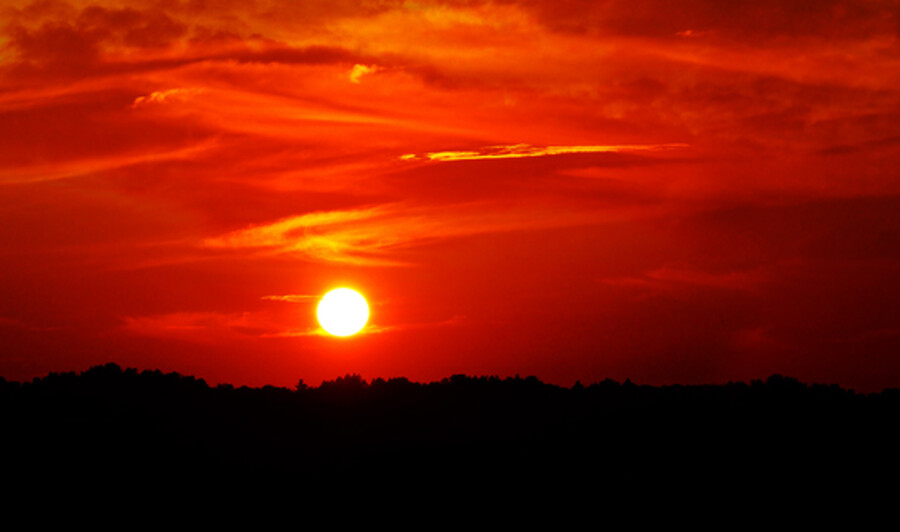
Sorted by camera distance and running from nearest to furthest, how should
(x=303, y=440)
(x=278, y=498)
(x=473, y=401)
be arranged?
(x=278, y=498)
(x=303, y=440)
(x=473, y=401)

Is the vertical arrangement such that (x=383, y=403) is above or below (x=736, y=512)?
above

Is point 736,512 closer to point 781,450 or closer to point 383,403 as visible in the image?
point 781,450

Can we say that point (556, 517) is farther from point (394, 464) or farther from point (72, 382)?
point (72, 382)

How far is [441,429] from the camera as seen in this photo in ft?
118

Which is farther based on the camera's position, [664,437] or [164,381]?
[164,381]

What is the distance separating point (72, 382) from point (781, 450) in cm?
2433

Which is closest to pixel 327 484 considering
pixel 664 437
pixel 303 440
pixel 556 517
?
pixel 303 440

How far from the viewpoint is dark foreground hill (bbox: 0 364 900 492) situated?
32.0 meters

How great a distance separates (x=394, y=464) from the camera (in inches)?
1276

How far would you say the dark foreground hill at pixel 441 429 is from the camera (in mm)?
31953

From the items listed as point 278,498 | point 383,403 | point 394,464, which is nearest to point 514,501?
point 394,464

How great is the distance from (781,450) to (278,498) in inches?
589

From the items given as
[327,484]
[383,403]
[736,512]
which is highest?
[383,403]

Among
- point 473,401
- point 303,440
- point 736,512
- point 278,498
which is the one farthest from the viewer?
point 473,401
